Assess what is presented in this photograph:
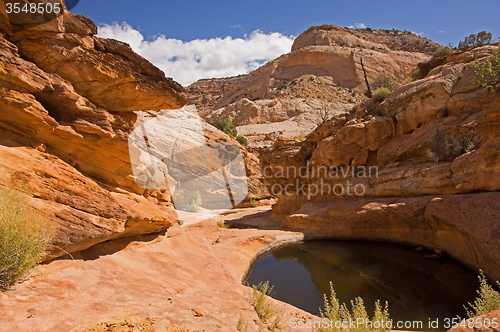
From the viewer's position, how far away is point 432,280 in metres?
7.73

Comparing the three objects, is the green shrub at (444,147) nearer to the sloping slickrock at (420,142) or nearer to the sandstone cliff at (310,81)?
the sloping slickrock at (420,142)

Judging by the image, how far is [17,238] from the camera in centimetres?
347

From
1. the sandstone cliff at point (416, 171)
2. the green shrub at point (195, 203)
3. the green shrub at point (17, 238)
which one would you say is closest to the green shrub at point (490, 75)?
the sandstone cliff at point (416, 171)

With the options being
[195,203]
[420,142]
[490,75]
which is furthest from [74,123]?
[195,203]

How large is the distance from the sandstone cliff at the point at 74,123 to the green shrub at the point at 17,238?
0.54 m

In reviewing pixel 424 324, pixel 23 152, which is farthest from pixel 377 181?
pixel 23 152

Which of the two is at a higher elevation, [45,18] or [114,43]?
[114,43]

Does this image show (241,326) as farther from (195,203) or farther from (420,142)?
(195,203)

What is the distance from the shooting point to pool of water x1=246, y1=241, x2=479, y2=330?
650 cm

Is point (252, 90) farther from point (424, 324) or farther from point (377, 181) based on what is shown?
point (424, 324)

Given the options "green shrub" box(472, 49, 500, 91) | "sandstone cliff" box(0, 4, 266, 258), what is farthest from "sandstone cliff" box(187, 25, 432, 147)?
"sandstone cliff" box(0, 4, 266, 258)

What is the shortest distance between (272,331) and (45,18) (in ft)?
26.0

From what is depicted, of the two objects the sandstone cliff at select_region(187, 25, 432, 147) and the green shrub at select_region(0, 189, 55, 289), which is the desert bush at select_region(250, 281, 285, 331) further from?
the sandstone cliff at select_region(187, 25, 432, 147)

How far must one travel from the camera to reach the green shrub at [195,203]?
2363 cm
